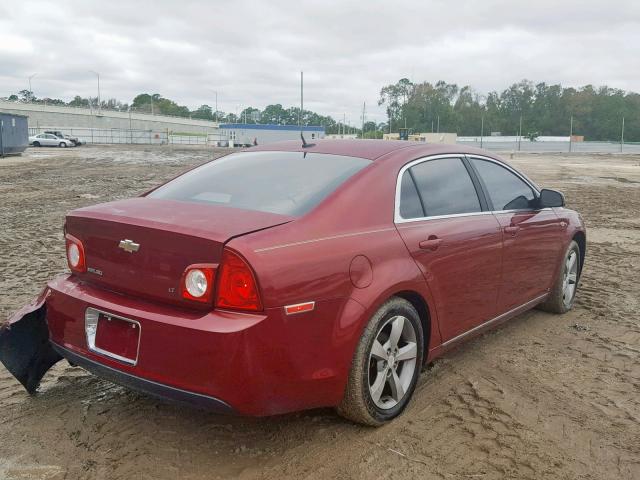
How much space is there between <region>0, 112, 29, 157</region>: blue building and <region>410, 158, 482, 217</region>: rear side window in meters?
32.5

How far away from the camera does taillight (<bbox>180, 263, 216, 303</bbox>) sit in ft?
8.71

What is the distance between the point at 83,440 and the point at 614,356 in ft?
11.5

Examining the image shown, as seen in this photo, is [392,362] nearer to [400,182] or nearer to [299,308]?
[299,308]

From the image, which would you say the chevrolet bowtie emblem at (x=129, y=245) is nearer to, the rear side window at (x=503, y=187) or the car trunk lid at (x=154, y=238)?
the car trunk lid at (x=154, y=238)

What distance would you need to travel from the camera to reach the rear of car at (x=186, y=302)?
260 centimetres

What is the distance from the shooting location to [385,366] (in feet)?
10.5

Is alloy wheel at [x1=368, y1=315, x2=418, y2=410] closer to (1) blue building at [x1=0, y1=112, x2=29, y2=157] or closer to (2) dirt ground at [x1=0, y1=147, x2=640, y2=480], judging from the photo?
(2) dirt ground at [x1=0, y1=147, x2=640, y2=480]

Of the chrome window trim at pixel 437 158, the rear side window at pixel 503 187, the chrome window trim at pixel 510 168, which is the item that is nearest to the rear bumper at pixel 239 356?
the chrome window trim at pixel 437 158

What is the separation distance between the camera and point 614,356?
4.29 meters

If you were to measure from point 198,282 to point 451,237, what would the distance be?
166 centimetres

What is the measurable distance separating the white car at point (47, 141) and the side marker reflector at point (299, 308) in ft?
191

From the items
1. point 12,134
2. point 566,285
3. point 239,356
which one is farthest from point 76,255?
point 12,134

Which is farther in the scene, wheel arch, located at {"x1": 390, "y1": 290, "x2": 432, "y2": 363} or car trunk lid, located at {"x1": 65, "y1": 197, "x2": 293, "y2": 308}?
wheel arch, located at {"x1": 390, "y1": 290, "x2": 432, "y2": 363}

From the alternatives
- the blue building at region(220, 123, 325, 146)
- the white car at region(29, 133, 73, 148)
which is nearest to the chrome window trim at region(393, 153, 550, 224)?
the white car at region(29, 133, 73, 148)
